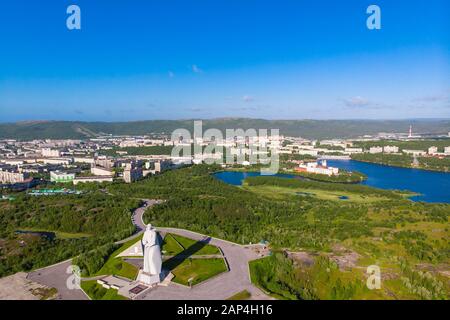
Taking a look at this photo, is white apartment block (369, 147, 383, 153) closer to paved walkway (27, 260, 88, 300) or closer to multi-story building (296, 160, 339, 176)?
multi-story building (296, 160, 339, 176)

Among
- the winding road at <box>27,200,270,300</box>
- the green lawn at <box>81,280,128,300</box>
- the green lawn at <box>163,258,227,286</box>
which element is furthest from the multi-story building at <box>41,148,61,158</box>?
the green lawn at <box>163,258,227,286</box>

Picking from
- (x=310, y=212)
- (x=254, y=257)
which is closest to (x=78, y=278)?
(x=254, y=257)

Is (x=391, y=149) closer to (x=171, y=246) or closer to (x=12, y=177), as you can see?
(x=171, y=246)

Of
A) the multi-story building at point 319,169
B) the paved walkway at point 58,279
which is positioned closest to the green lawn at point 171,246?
the paved walkway at point 58,279

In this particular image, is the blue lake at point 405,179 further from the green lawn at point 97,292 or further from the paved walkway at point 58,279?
the green lawn at point 97,292

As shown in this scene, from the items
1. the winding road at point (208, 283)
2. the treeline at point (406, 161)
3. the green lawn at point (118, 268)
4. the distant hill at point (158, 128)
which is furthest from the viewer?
the distant hill at point (158, 128)

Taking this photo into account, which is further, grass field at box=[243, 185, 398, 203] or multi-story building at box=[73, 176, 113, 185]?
multi-story building at box=[73, 176, 113, 185]
